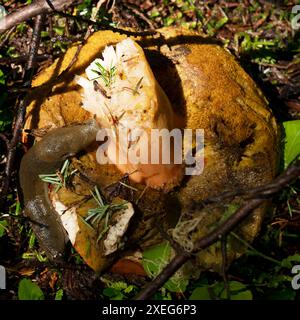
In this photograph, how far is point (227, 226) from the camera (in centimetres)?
204

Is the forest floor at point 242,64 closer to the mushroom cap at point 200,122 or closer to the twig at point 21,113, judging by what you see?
the twig at point 21,113

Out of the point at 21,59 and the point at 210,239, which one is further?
the point at 21,59

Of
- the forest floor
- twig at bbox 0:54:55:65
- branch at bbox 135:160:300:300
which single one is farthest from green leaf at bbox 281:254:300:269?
twig at bbox 0:54:55:65

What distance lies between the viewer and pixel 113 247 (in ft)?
7.77

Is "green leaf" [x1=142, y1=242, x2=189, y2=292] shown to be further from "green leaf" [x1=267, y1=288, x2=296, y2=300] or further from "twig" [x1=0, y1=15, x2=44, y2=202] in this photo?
"twig" [x1=0, y1=15, x2=44, y2=202]

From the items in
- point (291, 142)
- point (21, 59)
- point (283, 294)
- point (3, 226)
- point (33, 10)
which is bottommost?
point (283, 294)

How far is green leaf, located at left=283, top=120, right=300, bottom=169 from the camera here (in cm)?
288

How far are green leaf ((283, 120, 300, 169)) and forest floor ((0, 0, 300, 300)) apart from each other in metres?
0.23

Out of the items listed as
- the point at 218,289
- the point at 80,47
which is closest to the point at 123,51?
the point at 80,47

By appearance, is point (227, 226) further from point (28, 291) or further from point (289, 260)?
point (28, 291)

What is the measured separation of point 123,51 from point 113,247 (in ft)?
3.38

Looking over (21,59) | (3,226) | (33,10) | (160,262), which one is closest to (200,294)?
(160,262)

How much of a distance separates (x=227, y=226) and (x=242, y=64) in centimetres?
183

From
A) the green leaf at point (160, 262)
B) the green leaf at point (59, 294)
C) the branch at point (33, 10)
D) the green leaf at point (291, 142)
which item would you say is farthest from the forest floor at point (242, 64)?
the branch at point (33, 10)
